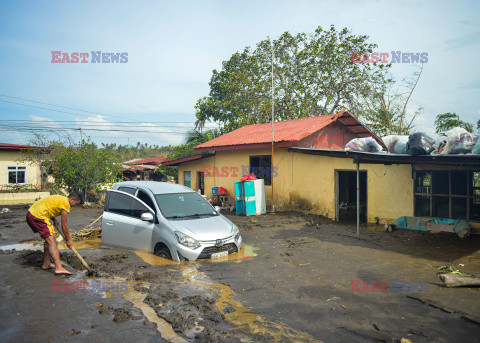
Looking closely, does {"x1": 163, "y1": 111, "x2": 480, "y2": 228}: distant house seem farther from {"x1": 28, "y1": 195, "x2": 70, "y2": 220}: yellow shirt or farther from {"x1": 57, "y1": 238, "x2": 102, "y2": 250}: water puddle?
{"x1": 57, "y1": 238, "x2": 102, "y2": 250}: water puddle

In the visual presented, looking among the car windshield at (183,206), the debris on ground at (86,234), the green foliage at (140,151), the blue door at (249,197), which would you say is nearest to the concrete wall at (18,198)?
the debris on ground at (86,234)

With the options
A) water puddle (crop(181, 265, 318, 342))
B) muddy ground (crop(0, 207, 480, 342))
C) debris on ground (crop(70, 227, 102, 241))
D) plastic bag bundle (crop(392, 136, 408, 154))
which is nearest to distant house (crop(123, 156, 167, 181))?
debris on ground (crop(70, 227, 102, 241))

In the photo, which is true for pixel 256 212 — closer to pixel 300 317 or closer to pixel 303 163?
pixel 303 163

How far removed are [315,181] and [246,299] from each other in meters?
8.66

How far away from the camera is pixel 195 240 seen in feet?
20.6

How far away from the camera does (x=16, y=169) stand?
24.1 meters

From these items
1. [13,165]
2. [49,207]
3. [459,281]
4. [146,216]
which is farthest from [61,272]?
[13,165]

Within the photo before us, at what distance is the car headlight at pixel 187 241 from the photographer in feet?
20.5

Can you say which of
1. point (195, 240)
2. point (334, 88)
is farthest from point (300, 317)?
point (334, 88)

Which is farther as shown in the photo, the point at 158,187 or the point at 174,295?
the point at 158,187

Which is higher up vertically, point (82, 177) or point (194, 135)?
point (194, 135)

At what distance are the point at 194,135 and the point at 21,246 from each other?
824 inches

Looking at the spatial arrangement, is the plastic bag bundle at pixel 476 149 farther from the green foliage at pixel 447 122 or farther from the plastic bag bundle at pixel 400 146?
the green foliage at pixel 447 122

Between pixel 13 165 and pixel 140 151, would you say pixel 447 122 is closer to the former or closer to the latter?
pixel 13 165
